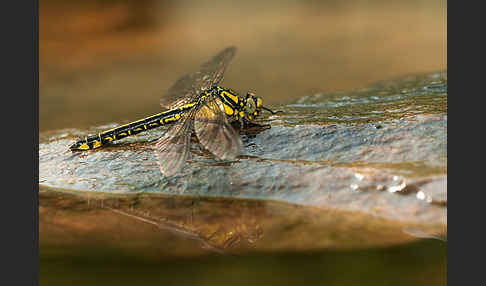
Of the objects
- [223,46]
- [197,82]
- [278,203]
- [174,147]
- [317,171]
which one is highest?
[223,46]

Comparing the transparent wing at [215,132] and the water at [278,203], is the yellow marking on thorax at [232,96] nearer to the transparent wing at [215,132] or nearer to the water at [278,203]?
the transparent wing at [215,132]

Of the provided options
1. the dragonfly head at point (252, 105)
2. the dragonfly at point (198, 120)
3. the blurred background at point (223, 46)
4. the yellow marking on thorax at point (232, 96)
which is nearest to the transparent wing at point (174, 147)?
the dragonfly at point (198, 120)

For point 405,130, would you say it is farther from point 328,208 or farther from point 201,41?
point 201,41

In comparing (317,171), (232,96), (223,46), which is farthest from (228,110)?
(223,46)

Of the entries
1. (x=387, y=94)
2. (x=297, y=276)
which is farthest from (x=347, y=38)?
(x=297, y=276)

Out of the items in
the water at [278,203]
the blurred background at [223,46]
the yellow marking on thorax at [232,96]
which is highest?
the blurred background at [223,46]

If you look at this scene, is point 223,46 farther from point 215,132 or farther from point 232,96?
point 215,132
